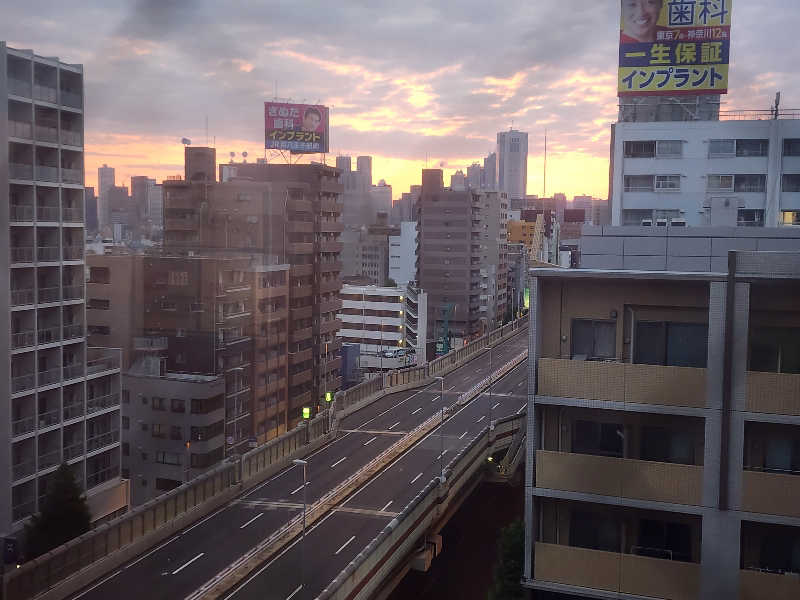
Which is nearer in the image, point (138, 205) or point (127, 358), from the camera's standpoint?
point (127, 358)

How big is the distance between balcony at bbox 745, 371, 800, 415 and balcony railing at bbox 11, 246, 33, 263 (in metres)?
8.30

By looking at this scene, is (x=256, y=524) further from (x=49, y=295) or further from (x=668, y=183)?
(x=668, y=183)

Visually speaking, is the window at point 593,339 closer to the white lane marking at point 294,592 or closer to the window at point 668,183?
the white lane marking at point 294,592

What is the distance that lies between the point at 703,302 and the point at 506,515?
24.3ft

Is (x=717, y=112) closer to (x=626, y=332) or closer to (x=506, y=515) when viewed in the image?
(x=506, y=515)

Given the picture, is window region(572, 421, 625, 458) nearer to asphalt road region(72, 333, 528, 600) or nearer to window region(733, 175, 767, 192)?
asphalt road region(72, 333, 528, 600)

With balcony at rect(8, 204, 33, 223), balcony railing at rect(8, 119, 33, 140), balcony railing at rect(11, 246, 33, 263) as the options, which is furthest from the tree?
balcony railing at rect(8, 119, 33, 140)

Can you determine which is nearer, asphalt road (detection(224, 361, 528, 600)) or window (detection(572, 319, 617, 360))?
window (detection(572, 319, 617, 360))

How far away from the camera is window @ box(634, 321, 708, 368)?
14.7 ft

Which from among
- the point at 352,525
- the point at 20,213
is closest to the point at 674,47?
the point at 352,525

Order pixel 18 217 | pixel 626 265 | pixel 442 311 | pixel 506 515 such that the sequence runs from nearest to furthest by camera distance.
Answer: pixel 626 265
pixel 18 217
pixel 506 515
pixel 442 311

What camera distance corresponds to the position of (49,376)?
10156mm

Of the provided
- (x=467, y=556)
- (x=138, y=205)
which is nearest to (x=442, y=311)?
(x=138, y=205)

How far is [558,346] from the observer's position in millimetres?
4766
